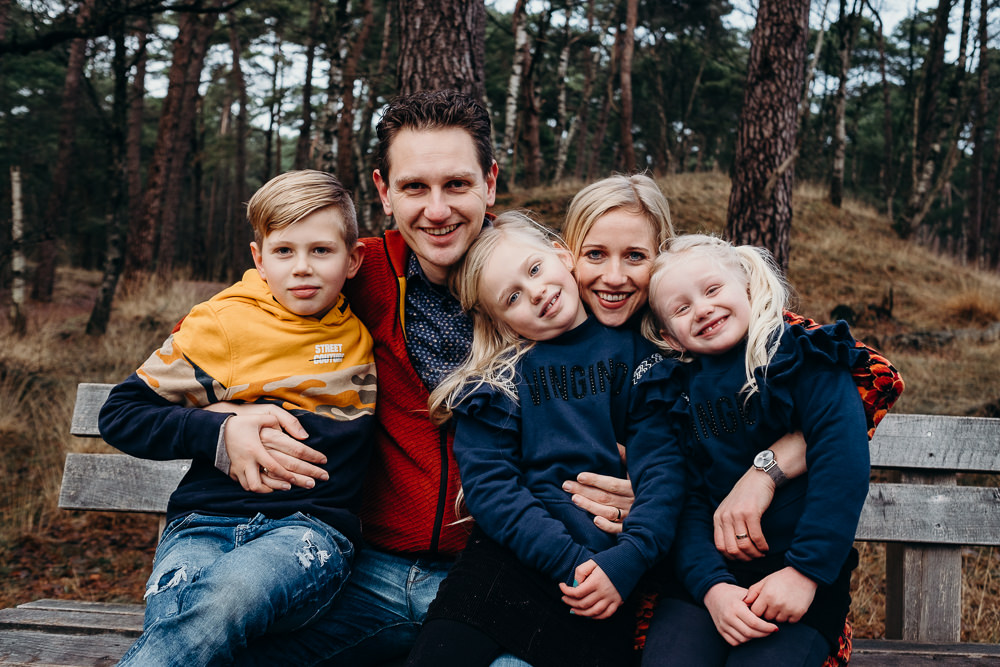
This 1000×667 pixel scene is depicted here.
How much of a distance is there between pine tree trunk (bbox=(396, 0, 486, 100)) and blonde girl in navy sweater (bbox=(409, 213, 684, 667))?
6.79 ft

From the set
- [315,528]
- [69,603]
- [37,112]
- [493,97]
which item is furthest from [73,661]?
[37,112]

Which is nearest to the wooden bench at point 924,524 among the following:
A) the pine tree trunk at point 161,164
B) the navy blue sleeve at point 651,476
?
the navy blue sleeve at point 651,476

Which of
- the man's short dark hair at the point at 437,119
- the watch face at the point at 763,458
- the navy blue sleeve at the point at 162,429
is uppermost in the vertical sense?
the man's short dark hair at the point at 437,119

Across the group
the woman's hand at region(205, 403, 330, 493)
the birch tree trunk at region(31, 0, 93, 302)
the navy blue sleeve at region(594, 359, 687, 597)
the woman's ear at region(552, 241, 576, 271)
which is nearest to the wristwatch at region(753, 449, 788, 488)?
the navy blue sleeve at region(594, 359, 687, 597)

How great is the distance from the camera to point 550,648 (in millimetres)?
1831

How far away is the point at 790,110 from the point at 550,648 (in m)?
4.84

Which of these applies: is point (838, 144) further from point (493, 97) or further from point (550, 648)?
point (550, 648)

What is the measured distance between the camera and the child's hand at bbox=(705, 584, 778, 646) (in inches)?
69.5

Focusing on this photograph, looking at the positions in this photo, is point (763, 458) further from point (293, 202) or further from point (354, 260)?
point (293, 202)

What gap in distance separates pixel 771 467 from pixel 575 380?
23.7 inches

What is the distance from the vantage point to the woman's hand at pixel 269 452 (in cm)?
202

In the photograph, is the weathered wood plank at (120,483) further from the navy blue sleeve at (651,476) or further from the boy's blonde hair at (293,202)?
the navy blue sleeve at (651,476)

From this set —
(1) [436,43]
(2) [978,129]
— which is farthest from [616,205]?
(2) [978,129]

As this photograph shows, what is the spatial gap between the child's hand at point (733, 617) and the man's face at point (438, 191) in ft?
4.25
